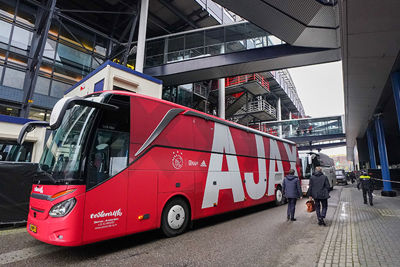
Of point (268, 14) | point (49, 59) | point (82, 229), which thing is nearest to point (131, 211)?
point (82, 229)

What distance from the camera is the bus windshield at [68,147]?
4363mm

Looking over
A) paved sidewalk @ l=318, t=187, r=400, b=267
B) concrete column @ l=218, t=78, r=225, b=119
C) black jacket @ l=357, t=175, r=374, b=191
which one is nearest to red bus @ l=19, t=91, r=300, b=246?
paved sidewalk @ l=318, t=187, r=400, b=267

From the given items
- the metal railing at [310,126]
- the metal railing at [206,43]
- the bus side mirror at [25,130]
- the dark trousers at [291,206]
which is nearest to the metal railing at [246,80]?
the metal railing at [206,43]

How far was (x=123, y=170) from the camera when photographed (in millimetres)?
4957

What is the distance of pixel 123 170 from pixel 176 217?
202 cm

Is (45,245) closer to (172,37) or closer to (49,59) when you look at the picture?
(49,59)

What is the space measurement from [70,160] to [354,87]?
505 inches

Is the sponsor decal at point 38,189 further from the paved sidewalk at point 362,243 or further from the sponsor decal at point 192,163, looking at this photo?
the paved sidewalk at point 362,243

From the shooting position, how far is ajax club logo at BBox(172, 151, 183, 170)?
20.0ft

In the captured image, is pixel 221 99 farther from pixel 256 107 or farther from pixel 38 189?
pixel 38 189

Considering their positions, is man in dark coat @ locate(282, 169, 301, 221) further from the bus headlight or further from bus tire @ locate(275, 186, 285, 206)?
the bus headlight

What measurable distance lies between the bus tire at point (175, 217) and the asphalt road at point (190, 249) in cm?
22

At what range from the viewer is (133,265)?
4.05 metres

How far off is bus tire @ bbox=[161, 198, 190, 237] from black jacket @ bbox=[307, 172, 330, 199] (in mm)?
4210
